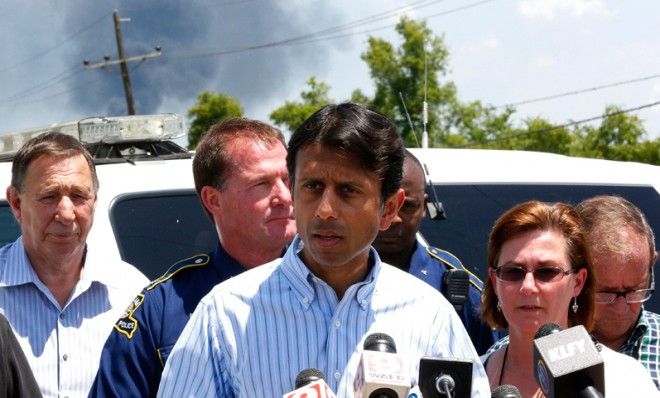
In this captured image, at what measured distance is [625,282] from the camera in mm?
4543

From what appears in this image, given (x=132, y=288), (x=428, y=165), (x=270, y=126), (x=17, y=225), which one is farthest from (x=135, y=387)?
(x=428, y=165)

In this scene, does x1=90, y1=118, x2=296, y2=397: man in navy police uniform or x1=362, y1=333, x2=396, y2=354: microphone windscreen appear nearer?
x1=362, y1=333, x2=396, y2=354: microphone windscreen

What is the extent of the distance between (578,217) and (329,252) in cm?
145

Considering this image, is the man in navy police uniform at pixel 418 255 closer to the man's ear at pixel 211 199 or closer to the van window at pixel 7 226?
the man's ear at pixel 211 199

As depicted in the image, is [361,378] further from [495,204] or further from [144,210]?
[495,204]

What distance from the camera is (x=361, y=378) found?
2.59m

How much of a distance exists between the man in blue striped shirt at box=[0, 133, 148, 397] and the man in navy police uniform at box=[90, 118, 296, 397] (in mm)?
497

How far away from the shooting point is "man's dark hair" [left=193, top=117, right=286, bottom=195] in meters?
4.34

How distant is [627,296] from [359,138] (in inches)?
69.6

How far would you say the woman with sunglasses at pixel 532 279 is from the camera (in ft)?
13.5

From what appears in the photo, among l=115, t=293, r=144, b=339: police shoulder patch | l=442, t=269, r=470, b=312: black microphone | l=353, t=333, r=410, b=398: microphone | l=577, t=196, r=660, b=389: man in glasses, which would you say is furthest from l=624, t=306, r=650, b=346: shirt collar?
l=353, t=333, r=410, b=398: microphone

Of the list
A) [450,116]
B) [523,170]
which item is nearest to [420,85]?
[450,116]

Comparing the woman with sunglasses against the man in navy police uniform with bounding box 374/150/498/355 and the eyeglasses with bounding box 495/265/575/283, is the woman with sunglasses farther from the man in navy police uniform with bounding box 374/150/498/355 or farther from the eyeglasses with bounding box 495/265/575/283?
the man in navy police uniform with bounding box 374/150/498/355

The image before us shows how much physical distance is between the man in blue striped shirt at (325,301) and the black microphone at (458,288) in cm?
138
